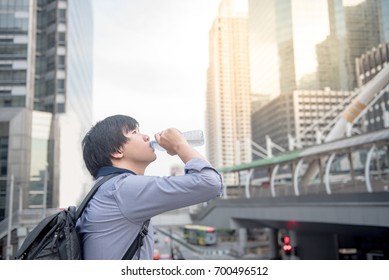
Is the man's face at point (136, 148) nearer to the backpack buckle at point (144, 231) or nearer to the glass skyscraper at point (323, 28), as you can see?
the backpack buckle at point (144, 231)

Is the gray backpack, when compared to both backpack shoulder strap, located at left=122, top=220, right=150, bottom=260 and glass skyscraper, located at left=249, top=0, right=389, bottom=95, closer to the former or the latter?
backpack shoulder strap, located at left=122, top=220, right=150, bottom=260

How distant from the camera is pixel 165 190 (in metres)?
1.36

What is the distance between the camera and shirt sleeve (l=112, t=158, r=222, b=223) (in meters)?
1.34

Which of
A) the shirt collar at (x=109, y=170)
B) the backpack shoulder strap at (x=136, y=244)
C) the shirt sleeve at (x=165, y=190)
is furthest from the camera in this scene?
the shirt collar at (x=109, y=170)

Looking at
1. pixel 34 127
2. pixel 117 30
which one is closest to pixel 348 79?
pixel 34 127

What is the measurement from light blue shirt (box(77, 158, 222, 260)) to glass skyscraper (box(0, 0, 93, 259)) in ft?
15.4

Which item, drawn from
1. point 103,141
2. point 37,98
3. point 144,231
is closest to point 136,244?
point 144,231

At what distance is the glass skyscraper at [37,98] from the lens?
825 centimetres

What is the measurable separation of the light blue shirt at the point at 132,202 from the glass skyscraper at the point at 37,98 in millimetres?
4681

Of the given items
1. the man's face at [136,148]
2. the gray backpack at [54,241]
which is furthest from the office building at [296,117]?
the gray backpack at [54,241]

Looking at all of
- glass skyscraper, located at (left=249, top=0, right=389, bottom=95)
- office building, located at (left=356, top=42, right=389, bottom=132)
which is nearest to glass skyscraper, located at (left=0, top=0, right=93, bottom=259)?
glass skyscraper, located at (left=249, top=0, right=389, bottom=95)

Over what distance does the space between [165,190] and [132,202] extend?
0.45ft
